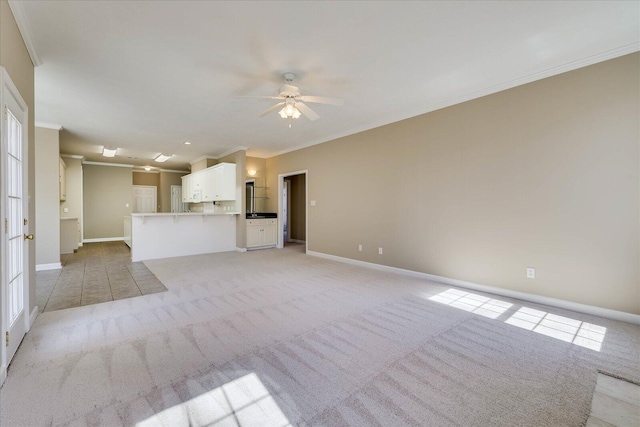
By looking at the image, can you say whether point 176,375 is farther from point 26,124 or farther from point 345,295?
point 26,124

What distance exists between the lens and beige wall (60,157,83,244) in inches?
300

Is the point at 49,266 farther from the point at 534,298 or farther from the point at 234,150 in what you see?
the point at 534,298

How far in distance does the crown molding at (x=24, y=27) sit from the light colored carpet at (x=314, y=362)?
102 inches

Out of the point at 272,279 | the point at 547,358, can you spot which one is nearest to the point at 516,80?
the point at 547,358

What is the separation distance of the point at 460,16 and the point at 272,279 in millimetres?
3850

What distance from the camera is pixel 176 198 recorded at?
34.9 ft

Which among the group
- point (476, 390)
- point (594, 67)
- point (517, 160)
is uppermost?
point (594, 67)

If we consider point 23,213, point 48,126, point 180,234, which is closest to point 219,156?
point 180,234

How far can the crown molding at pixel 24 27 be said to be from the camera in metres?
2.06

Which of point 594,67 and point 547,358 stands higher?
point 594,67

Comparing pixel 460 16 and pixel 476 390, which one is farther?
pixel 460 16

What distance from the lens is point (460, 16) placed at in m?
2.22

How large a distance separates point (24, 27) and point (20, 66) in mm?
320

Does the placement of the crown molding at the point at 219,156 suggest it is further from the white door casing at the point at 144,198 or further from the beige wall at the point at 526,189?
the beige wall at the point at 526,189
